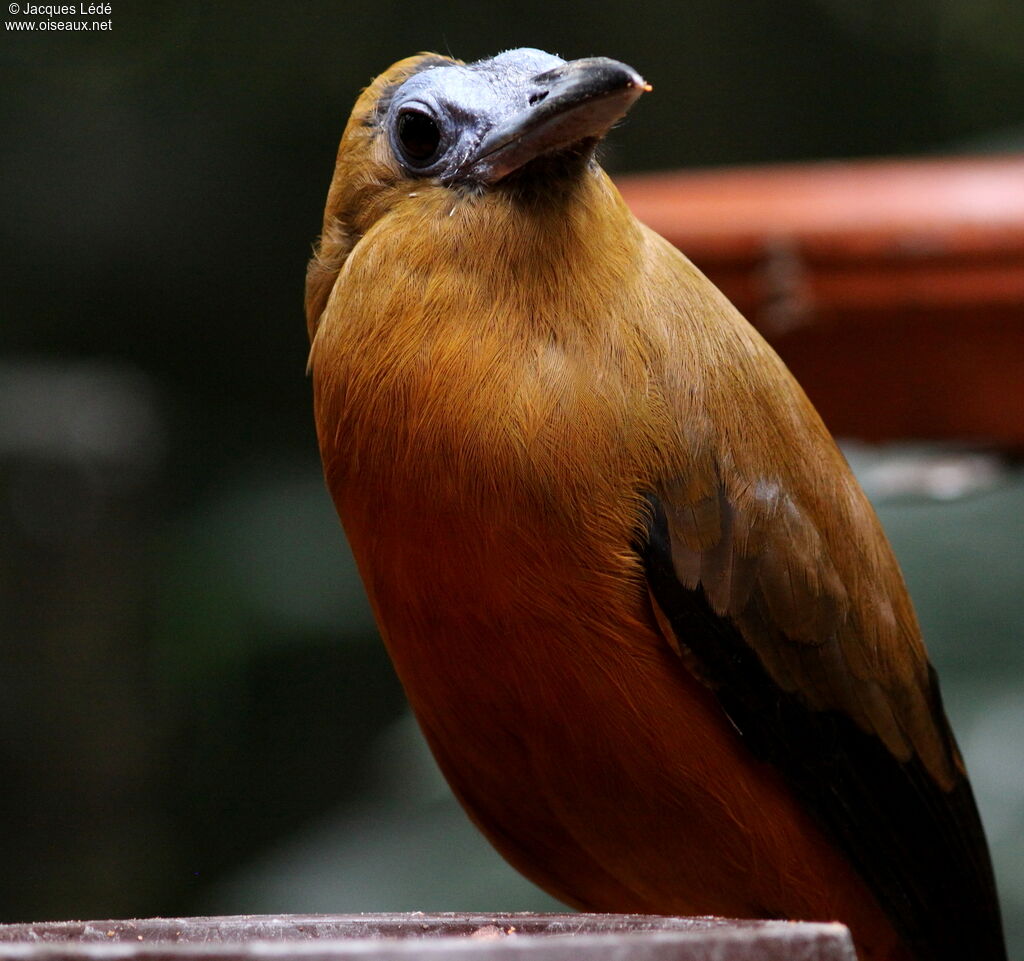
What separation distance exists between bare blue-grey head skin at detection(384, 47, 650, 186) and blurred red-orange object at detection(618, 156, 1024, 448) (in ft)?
3.99

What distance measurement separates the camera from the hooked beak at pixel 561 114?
1927 millimetres

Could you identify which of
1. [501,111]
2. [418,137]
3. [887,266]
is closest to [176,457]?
[887,266]

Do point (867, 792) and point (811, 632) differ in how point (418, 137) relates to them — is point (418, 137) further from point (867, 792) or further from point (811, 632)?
point (867, 792)

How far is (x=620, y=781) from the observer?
2.10 metres

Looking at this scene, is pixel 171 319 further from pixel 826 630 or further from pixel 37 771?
pixel 826 630

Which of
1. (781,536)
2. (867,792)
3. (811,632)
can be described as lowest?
(867,792)

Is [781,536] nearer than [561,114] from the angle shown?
No

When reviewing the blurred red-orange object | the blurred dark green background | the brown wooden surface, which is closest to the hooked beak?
the brown wooden surface

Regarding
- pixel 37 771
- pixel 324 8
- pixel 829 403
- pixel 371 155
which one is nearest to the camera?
pixel 371 155

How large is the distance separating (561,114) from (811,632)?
2.70ft

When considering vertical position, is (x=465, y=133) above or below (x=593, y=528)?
above

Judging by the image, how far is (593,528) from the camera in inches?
78.2

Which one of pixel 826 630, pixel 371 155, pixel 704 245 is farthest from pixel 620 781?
pixel 704 245

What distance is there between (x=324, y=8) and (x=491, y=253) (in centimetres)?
459
